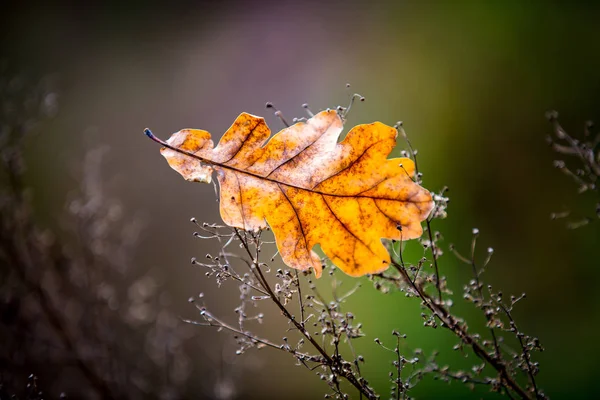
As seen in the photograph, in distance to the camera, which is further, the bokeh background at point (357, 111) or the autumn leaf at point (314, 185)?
the bokeh background at point (357, 111)

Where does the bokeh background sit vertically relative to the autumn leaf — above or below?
above

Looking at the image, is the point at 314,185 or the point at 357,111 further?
the point at 357,111

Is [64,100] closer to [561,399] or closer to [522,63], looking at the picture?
[522,63]

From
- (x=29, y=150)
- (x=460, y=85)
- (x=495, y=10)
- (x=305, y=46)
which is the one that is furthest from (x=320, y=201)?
(x=29, y=150)

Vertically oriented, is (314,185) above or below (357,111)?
below

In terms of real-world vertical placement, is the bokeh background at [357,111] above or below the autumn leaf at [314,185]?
above
